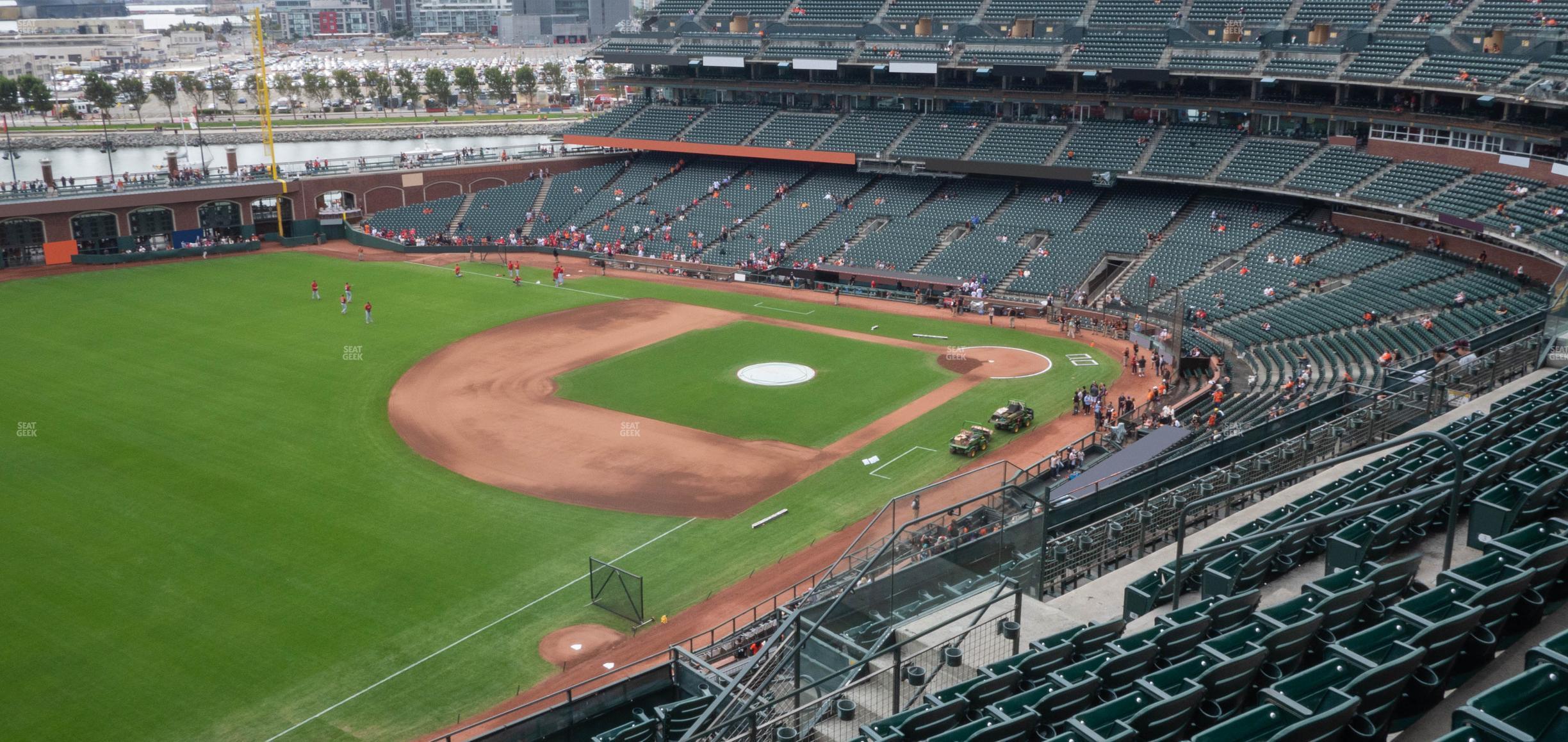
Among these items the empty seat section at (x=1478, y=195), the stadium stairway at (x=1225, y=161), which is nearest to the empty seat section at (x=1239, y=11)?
the stadium stairway at (x=1225, y=161)

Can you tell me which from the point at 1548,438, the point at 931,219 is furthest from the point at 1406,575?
the point at 931,219

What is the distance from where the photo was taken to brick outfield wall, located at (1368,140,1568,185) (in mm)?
51031

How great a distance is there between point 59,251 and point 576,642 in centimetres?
5850

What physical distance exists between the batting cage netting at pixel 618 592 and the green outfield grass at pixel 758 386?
12848mm

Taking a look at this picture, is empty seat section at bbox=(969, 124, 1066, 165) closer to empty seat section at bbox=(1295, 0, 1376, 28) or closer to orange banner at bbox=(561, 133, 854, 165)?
orange banner at bbox=(561, 133, 854, 165)

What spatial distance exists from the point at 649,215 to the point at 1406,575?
226 feet

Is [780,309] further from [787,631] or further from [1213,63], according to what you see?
[787,631]

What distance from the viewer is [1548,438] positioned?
1984cm

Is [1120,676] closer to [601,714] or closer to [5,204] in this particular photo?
Result: [601,714]

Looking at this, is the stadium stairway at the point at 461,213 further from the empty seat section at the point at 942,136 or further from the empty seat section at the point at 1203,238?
the empty seat section at the point at 1203,238

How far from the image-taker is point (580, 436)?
143 ft

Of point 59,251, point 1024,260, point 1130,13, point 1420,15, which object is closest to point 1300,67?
point 1420,15

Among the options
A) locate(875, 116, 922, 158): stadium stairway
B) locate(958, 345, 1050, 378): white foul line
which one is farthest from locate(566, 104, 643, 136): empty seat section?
locate(958, 345, 1050, 378): white foul line

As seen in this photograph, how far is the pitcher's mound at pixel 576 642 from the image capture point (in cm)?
2859
